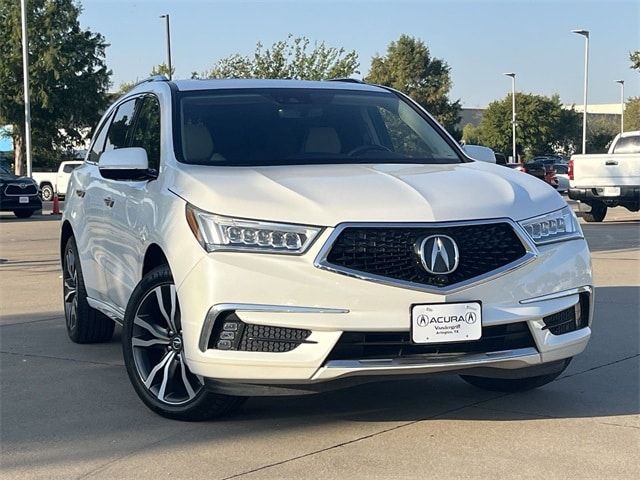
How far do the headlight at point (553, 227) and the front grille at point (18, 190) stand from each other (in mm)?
22003

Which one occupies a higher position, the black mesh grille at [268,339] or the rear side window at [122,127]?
the rear side window at [122,127]

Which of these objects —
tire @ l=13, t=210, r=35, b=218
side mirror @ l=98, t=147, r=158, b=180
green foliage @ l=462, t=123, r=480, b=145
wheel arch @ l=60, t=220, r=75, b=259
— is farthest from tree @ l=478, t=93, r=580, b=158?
side mirror @ l=98, t=147, r=158, b=180

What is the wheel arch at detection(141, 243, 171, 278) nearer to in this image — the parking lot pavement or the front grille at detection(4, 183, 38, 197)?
the parking lot pavement

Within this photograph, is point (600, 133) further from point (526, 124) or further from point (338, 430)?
point (338, 430)

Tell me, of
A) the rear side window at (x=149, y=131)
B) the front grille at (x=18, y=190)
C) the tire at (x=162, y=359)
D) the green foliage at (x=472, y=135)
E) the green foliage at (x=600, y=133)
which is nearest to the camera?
the tire at (x=162, y=359)

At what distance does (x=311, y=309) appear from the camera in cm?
433

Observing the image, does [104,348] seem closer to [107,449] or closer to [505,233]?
[107,449]

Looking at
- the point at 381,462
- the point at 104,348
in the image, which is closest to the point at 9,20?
the point at 104,348

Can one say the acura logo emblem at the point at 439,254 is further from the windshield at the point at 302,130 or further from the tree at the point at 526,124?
the tree at the point at 526,124

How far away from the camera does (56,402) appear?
5.53 m

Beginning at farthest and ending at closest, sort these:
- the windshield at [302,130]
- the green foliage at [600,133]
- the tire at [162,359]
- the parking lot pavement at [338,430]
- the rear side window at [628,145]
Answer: the green foliage at [600,133] < the rear side window at [628,145] < the windshield at [302,130] < the tire at [162,359] < the parking lot pavement at [338,430]

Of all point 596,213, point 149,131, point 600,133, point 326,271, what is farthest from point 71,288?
point 600,133

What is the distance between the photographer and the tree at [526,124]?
78250 mm

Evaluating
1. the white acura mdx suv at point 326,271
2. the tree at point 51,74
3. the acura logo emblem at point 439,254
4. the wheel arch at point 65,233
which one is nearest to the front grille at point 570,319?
the white acura mdx suv at point 326,271
